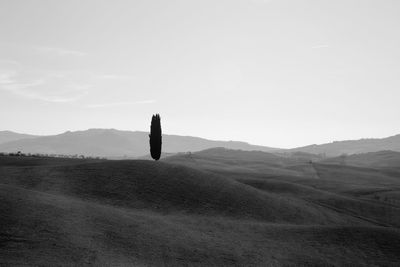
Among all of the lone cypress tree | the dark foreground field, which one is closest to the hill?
the lone cypress tree

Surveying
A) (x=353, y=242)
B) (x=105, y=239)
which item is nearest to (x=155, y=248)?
(x=105, y=239)

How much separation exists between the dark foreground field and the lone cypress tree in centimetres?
826

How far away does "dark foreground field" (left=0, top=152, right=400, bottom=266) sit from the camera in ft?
71.0

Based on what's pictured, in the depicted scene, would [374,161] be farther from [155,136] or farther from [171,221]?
[171,221]

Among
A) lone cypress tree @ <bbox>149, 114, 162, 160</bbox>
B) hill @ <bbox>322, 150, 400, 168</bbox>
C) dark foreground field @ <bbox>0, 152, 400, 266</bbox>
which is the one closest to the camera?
dark foreground field @ <bbox>0, 152, 400, 266</bbox>

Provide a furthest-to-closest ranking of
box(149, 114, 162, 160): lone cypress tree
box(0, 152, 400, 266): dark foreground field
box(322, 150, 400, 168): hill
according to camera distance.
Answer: box(322, 150, 400, 168): hill, box(149, 114, 162, 160): lone cypress tree, box(0, 152, 400, 266): dark foreground field

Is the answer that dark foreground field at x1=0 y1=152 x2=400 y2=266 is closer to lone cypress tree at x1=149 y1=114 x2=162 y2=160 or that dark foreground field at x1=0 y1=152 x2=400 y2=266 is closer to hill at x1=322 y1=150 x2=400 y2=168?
lone cypress tree at x1=149 y1=114 x2=162 y2=160

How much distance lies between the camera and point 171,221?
1176 inches

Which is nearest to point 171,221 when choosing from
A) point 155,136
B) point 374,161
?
point 155,136

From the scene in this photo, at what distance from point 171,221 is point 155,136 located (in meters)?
25.9

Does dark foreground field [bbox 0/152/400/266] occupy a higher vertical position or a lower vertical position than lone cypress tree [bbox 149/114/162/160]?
lower

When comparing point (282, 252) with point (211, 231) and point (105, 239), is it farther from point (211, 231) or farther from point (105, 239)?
point (105, 239)

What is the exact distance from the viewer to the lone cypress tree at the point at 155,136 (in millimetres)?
54359

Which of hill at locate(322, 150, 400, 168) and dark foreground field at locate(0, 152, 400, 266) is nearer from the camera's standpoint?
dark foreground field at locate(0, 152, 400, 266)
